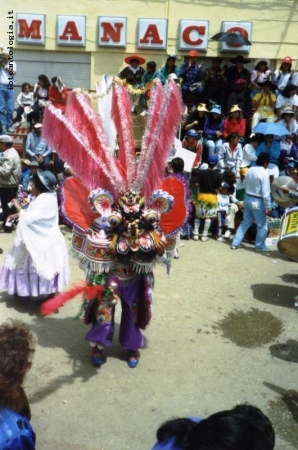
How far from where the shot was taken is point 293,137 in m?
11.9

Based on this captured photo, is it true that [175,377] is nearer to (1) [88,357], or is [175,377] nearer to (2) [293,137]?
(1) [88,357]

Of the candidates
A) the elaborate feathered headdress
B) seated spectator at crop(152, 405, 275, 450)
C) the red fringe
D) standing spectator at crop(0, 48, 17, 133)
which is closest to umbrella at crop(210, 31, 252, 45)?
standing spectator at crop(0, 48, 17, 133)

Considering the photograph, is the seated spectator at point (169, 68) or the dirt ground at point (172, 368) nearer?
the dirt ground at point (172, 368)

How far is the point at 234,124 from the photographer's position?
11.5m

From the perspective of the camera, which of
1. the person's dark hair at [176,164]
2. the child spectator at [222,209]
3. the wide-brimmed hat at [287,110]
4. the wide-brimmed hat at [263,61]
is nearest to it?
the person's dark hair at [176,164]

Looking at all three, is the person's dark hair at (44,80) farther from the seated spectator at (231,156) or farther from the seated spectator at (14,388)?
the seated spectator at (14,388)

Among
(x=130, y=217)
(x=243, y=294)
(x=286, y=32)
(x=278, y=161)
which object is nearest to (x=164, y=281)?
(x=243, y=294)

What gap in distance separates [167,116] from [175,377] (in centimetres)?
234

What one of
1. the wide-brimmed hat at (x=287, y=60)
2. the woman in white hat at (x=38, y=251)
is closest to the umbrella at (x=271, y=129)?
the wide-brimmed hat at (x=287, y=60)

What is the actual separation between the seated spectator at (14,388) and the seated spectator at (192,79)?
989cm

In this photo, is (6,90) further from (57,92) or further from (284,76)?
(284,76)

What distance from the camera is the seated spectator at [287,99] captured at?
12102 mm

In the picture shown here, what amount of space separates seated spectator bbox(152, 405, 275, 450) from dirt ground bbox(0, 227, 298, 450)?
2236 millimetres

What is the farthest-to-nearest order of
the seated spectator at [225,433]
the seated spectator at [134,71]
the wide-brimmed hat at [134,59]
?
1. the wide-brimmed hat at [134,59]
2. the seated spectator at [134,71]
3. the seated spectator at [225,433]
